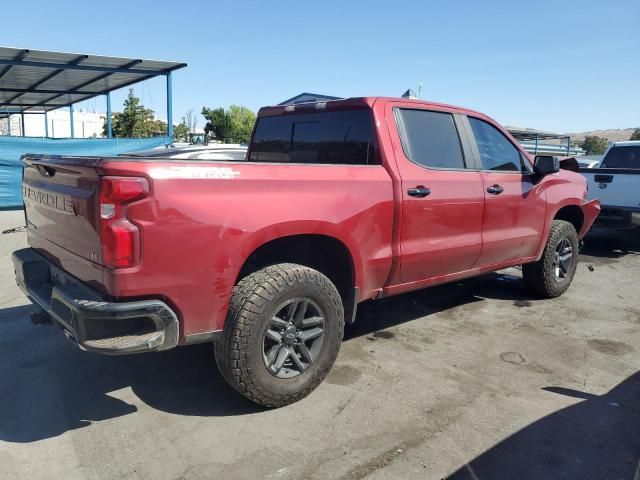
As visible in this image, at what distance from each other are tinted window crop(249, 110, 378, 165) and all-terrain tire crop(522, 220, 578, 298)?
270 cm

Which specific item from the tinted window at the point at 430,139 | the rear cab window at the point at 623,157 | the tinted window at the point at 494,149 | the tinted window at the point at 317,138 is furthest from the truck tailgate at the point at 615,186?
the tinted window at the point at 317,138

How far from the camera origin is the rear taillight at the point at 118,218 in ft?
8.50

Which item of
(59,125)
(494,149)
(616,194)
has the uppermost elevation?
(59,125)

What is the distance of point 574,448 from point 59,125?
A: 1901 inches

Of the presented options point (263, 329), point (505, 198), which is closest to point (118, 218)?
point (263, 329)

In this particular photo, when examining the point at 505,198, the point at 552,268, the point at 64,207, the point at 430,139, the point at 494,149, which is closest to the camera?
the point at 64,207

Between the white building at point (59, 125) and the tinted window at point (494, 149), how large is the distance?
130ft

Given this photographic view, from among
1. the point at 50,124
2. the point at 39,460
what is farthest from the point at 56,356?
the point at 50,124

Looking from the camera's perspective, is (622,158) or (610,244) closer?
(610,244)

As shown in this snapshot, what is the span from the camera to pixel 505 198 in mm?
4742

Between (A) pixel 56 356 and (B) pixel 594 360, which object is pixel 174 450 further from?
(B) pixel 594 360

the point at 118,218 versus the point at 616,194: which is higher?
the point at 118,218

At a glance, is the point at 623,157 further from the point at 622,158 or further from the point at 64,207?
the point at 64,207

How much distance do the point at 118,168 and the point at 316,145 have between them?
203cm
